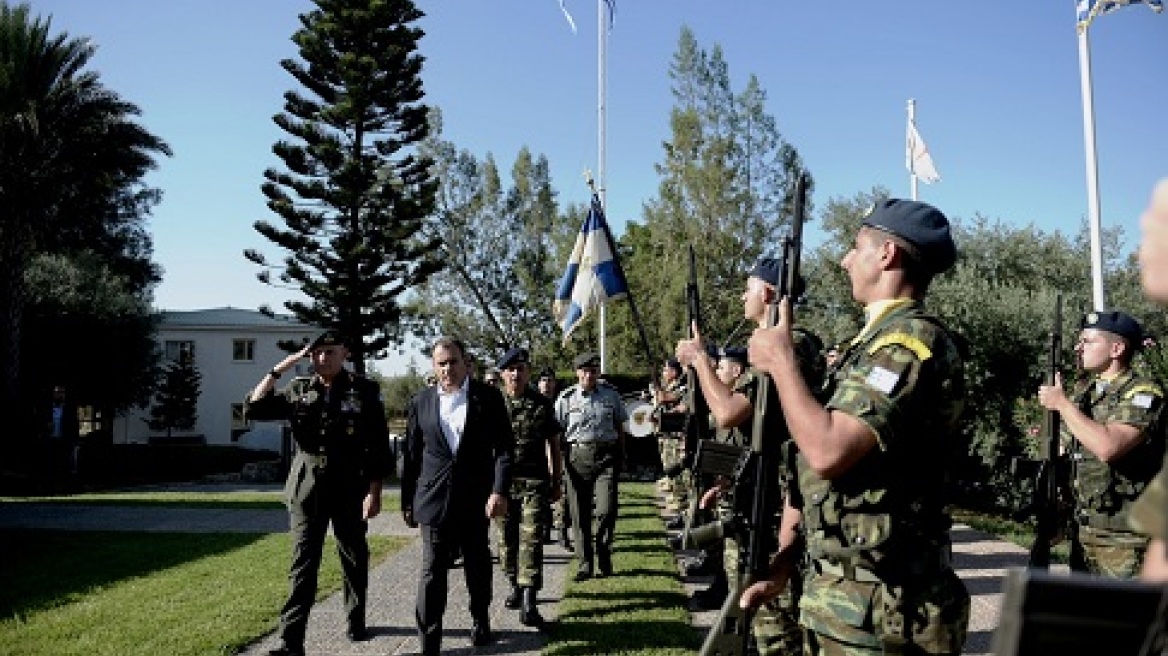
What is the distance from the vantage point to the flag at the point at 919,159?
14852 mm

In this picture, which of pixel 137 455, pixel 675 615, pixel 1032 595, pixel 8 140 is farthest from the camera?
pixel 8 140

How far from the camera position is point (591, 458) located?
8938 mm

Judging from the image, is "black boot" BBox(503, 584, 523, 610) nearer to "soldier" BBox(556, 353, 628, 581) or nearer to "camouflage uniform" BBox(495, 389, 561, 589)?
"camouflage uniform" BBox(495, 389, 561, 589)

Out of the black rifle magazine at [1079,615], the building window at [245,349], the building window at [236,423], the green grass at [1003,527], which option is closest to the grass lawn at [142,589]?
the black rifle magazine at [1079,615]

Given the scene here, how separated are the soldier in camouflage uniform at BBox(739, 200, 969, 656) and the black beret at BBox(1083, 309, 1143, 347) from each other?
2.56m

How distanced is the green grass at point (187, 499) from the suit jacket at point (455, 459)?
28.5 feet

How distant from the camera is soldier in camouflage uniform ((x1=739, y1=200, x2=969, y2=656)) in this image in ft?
7.76

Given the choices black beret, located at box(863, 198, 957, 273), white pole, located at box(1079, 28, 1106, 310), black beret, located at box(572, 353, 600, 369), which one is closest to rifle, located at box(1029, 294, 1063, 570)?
black beret, located at box(863, 198, 957, 273)

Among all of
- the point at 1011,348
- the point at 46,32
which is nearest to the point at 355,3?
the point at 46,32

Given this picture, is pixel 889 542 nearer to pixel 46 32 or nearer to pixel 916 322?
pixel 916 322

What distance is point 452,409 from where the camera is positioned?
5918mm

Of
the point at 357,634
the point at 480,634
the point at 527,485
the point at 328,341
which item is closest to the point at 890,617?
the point at 480,634

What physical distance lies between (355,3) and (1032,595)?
27.6 m

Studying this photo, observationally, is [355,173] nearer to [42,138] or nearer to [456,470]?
[42,138]
